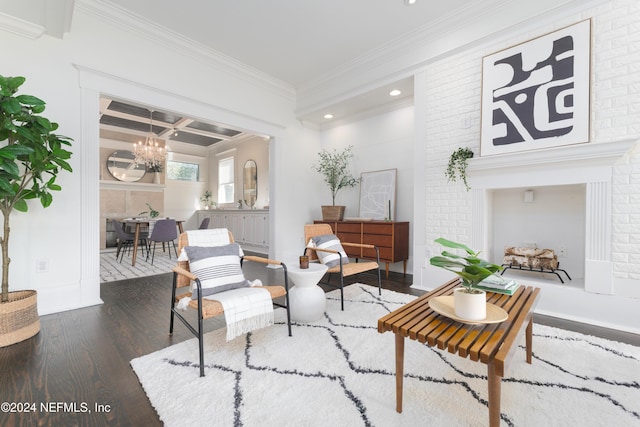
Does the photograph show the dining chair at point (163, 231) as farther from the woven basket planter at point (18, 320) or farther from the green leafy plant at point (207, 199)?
the green leafy plant at point (207, 199)

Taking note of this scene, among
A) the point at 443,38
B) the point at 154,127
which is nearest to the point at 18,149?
the point at 443,38

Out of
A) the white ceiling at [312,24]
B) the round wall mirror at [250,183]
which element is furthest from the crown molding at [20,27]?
the round wall mirror at [250,183]

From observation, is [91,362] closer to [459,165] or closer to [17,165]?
[17,165]

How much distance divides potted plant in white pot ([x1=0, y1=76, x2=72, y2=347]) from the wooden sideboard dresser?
3486 millimetres

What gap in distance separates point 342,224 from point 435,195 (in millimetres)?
1592

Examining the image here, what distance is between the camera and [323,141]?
18.6 ft

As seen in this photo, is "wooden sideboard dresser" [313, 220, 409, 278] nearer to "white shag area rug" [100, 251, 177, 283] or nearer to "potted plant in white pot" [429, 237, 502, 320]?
"potted plant in white pot" [429, 237, 502, 320]

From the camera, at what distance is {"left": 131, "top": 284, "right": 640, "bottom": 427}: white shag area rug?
1.37 m

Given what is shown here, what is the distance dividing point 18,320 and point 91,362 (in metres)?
0.84

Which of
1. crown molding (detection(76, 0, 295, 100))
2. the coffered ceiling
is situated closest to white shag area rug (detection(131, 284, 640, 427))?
crown molding (detection(76, 0, 295, 100))

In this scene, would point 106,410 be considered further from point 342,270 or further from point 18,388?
point 342,270

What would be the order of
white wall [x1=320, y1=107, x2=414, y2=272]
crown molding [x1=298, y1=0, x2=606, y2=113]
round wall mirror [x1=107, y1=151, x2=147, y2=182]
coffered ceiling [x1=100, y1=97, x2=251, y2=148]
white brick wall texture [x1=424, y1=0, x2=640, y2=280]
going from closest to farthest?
white brick wall texture [x1=424, y1=0, x2=640, y2=280] < crown molding [x1=298, y1=0, x2=606, y2=113] < white wall [x1=320, y1=107, x2=414, y2=272] < coffered ceiling [x1=100, y1=97, x2=251, y2=148] < round wall mirror [x1=107, y1=151, x2=147, y2=182]

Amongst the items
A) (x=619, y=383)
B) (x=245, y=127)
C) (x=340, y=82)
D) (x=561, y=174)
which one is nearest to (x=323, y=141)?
(x=340, y=82)

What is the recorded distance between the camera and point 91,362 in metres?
1.88
